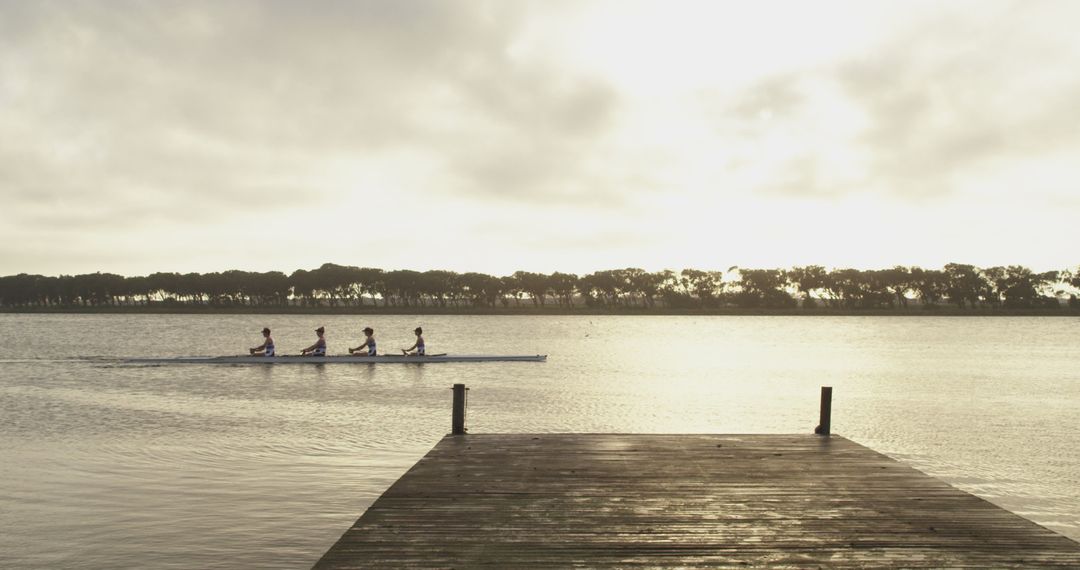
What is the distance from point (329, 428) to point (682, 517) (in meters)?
13.8

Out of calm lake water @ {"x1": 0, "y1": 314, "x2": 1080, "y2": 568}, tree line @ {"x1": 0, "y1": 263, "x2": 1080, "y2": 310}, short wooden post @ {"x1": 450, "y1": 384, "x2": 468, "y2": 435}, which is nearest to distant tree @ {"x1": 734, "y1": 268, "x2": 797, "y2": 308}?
tree line @ {"x1": 0, "y1": 263, "x2": 1080, "y2": 310}

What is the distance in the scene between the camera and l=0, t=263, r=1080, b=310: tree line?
175125 millimetres

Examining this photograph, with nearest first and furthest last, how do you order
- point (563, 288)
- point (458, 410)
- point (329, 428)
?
point (458, 410), point (329, 428), point (563, 288)

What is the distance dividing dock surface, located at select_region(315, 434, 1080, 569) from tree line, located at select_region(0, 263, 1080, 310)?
16755 centimetres

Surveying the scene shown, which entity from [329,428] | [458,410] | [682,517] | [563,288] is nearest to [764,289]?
[563,288]

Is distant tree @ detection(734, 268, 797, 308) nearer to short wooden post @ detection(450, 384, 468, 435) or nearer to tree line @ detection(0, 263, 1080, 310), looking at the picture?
tree line @ detection(0, 263, 1080, 310)

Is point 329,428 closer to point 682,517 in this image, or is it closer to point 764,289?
point 682,517

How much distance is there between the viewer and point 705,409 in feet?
81.4

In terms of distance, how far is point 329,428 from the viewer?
64.2 ft

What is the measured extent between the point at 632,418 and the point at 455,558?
54.4 ft

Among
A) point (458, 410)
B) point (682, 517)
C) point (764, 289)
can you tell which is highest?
point (764, 289)

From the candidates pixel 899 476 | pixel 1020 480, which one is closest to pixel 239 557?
pixel 899 476

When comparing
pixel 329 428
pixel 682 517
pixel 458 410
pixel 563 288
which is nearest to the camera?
pixel 682 517

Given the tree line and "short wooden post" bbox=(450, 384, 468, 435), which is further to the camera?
the tree line
